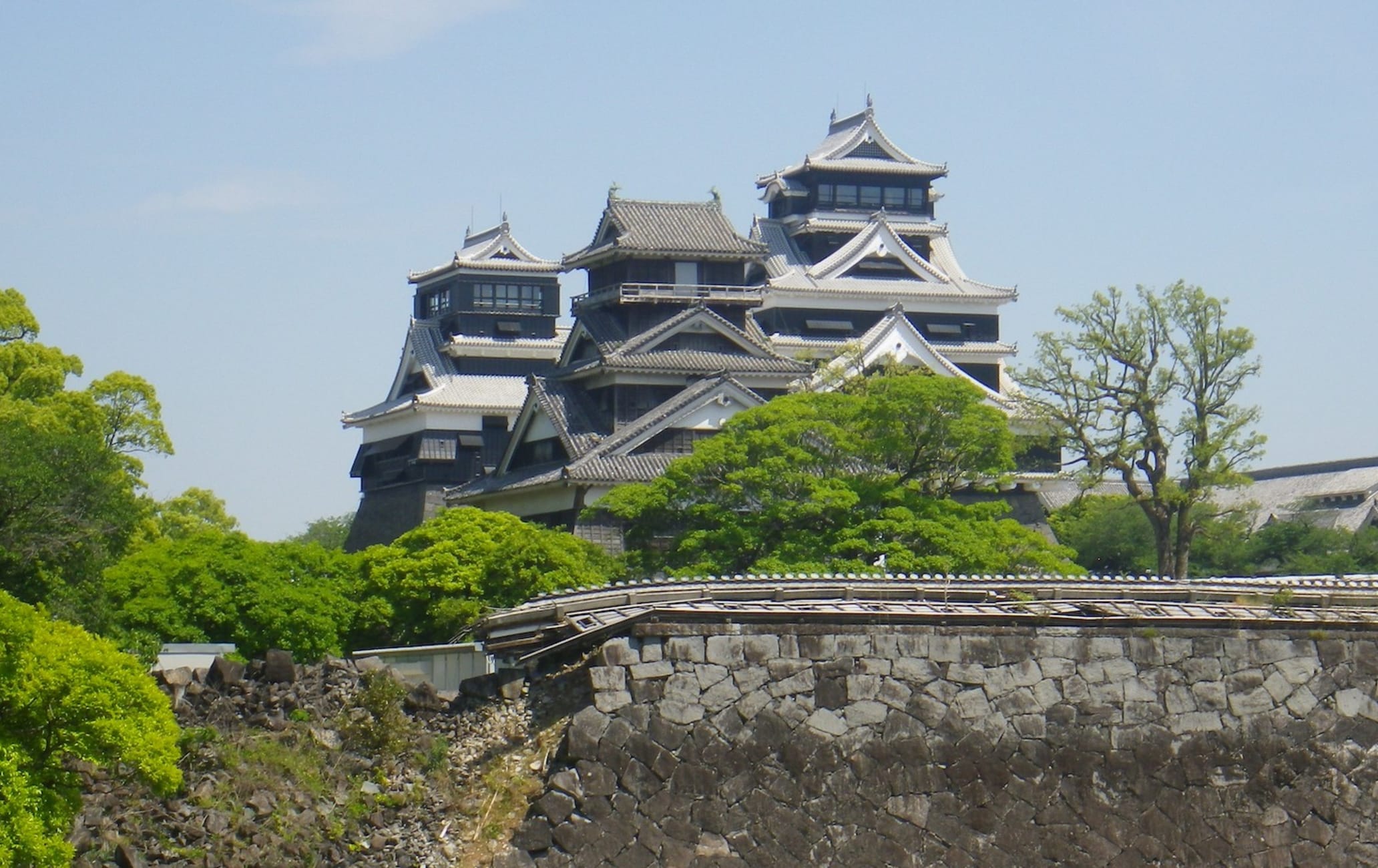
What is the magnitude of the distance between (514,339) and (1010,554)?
26.6m

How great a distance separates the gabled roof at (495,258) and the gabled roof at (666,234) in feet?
27.8

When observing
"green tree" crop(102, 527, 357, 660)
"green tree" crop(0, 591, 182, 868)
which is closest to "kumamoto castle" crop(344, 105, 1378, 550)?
"green tree" crop(102, 527, 357, 660)

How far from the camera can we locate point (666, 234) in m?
44.5

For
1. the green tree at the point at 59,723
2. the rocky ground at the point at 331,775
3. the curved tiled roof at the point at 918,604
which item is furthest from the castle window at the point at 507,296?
the green tree at the point at 59,723

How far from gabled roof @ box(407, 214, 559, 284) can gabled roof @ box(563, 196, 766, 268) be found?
27.8 ft

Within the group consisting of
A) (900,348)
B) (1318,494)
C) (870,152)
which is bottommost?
(1318,494)

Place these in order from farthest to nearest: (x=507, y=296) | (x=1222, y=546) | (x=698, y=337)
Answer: (x=507, y=296) → (x=1222, y=546) → (x=698, y=337)

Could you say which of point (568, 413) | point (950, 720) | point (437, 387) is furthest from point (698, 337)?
point (950, 720)

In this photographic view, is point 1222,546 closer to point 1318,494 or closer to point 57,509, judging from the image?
point 1318,494

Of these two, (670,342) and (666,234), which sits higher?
(666,234)

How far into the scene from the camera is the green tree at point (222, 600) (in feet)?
89.2

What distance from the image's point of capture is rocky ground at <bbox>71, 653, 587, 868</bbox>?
1312 cm

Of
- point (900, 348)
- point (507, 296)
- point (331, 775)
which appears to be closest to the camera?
point (331, 775)

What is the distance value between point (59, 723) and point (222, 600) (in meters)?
15.7
